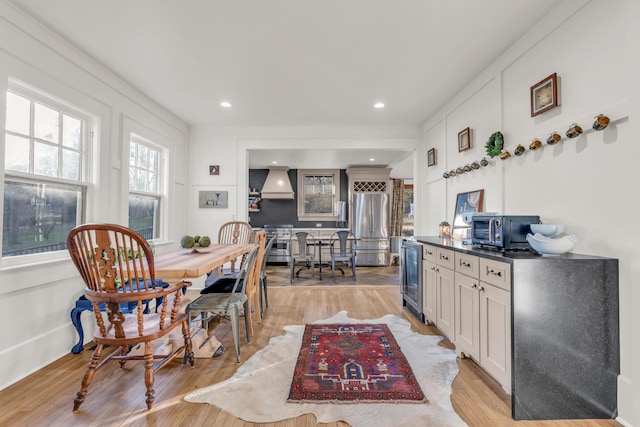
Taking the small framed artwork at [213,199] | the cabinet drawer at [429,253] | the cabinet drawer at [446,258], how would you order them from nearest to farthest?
the cabinet drawer at [446,258] < the cabinet drawer at [429,253] < the small framed artwork at [213,199]

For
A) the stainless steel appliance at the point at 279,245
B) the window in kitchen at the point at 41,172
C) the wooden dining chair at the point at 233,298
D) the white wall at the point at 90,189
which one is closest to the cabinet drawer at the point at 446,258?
the wooden dining chair at the point at 233,298

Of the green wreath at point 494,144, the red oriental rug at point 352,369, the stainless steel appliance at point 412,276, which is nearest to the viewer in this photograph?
the red oriental rug at point 352,369

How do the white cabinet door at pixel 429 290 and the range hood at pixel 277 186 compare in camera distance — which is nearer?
the white cabinet door at pixel 429 290

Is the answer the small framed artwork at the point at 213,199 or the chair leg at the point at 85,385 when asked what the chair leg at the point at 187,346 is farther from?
the small framed artwork at the point at 213,199

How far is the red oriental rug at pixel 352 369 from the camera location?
6.07 feet

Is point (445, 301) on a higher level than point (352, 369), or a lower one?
higher

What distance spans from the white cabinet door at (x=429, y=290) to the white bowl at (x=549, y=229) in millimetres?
1011

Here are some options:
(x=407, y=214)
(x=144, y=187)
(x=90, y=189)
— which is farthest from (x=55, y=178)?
(x=407, y=214)

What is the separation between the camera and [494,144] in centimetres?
271

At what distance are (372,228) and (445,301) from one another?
4.34 m

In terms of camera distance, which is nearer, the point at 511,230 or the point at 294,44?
the point at 511,230

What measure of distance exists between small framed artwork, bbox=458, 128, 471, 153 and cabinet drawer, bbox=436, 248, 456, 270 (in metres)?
1.30

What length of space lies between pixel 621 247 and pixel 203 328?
294 centimetres

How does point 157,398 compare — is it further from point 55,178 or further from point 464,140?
point 464,140
